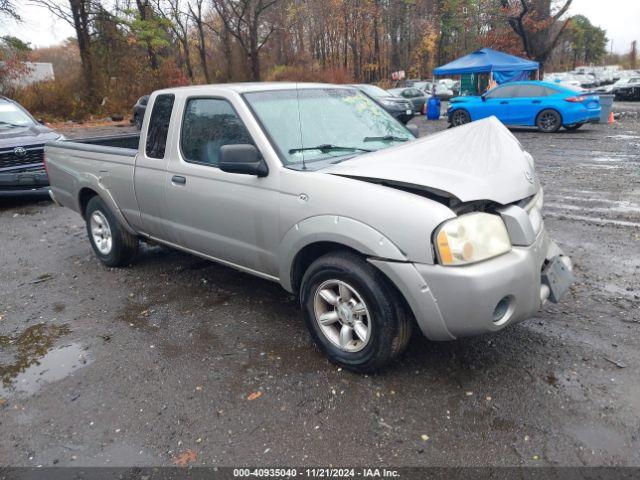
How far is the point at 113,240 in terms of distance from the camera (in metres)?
5.36

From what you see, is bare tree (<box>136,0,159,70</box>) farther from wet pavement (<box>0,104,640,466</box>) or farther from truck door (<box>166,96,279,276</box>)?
truck door (<box>166,96,279,276</box>)

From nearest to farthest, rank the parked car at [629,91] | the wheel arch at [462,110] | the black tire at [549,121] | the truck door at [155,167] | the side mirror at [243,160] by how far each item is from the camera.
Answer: the side mirror at [243,160]
the truck door at [155,167]
the black tire at [549,121]
the wheel arch at [462,110]
the parked car at [629,91]

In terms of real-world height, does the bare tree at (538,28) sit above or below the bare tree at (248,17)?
below

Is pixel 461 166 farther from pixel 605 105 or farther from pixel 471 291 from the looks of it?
pixel 605 105

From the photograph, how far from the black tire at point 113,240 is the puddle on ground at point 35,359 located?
1.27 meters

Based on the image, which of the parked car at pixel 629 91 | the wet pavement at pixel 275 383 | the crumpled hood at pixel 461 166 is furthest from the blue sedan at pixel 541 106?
the parked car at pixel 629 91

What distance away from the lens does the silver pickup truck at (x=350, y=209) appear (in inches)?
111

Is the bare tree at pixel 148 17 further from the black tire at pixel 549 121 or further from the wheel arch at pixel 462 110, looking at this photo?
the black tire at pixel 549 121

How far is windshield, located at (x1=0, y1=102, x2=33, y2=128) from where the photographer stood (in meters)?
9.49

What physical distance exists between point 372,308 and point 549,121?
1451 centimetres

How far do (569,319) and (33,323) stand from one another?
4350 mm

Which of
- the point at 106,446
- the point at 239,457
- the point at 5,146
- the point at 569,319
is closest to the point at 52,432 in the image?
the point at 106,446

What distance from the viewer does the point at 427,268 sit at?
280 cm

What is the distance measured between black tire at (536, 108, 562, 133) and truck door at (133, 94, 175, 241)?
1368 cm
